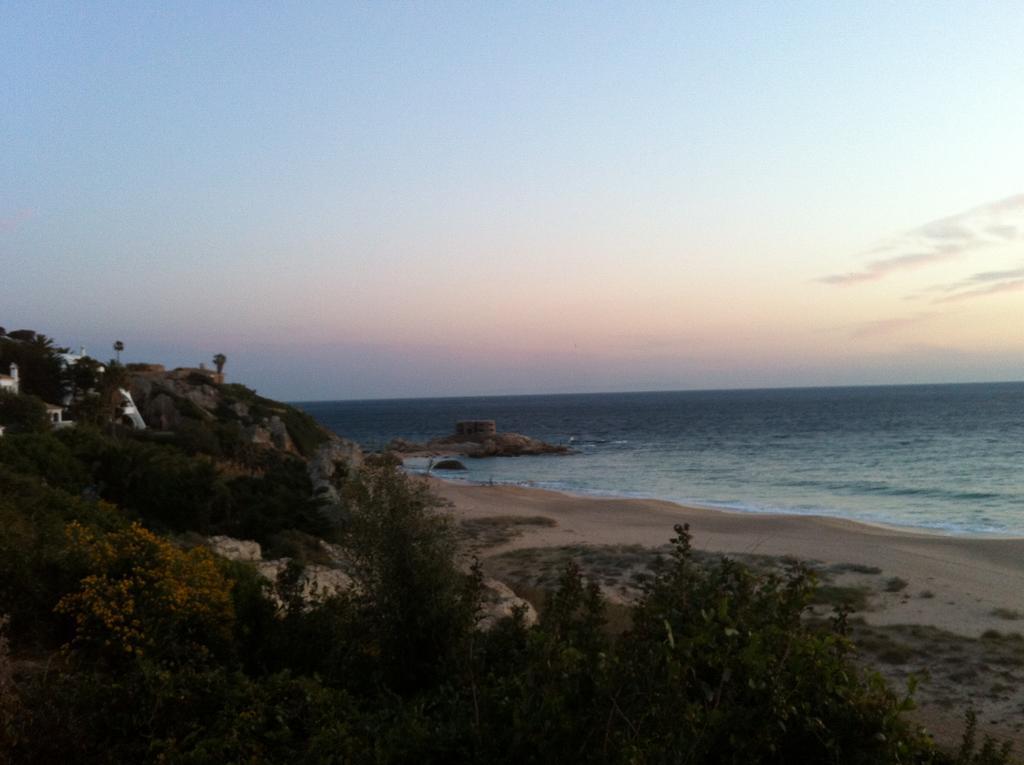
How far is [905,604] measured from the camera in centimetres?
1551

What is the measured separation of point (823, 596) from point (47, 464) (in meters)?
16.9

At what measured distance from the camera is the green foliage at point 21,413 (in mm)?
25781

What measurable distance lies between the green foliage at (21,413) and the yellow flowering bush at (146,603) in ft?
68.5

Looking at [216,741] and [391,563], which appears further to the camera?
[391,563]

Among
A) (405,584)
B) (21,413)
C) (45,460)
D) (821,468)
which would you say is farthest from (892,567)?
(21,413)

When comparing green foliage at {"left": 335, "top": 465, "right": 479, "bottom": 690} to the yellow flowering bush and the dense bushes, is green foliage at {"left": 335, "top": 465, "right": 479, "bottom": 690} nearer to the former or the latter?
the dense bushes

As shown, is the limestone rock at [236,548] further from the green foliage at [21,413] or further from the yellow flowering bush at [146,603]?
the green foliage at [21,413]

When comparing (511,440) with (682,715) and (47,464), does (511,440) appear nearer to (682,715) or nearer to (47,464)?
(47,464)

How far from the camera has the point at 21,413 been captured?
2762 cm

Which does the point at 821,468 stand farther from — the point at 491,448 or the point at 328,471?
the point at 491,448

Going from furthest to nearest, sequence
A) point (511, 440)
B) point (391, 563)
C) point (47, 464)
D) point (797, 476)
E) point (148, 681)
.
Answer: point (511, 440)
point (797, 476)
point (47, 464)
point (391, 563)
point (148, 681)

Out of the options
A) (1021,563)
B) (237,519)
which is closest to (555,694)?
(237,519)

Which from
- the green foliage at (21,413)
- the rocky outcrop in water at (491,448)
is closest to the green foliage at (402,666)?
the green foliage at (21,413)

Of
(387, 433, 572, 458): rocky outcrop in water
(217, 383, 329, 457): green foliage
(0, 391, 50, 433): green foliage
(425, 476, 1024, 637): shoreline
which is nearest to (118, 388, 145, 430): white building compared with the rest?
(217, 383, 329, 457): green foliage
